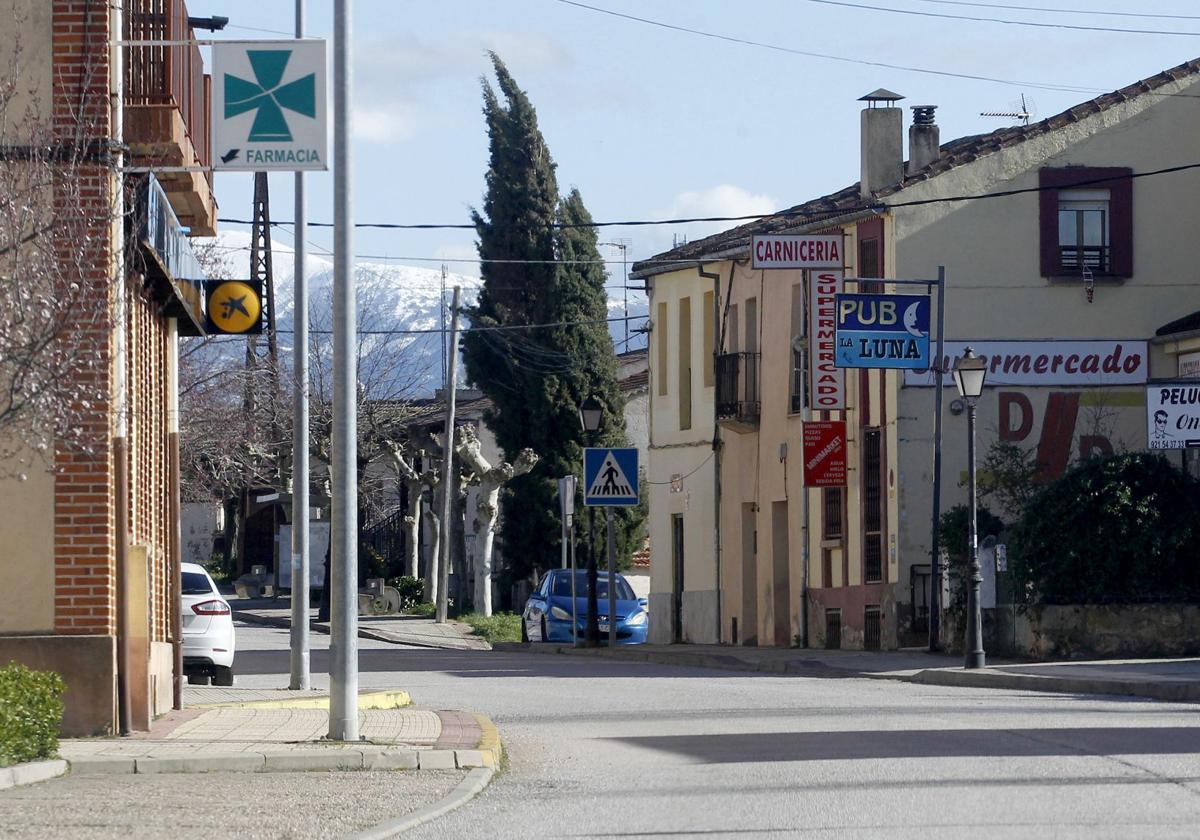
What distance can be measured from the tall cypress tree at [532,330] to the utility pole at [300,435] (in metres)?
31.1

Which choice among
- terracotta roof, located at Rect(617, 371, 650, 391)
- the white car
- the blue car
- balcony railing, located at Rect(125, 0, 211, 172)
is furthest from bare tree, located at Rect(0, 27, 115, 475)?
terracotta roof, located at Rect(617, 371, 650, 391)

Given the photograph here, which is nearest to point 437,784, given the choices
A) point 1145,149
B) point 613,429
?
point 1145,149

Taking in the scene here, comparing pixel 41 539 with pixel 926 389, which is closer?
pixel 41 539

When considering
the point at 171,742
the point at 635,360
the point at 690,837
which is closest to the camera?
the point at 690,837

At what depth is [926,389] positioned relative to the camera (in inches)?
1223

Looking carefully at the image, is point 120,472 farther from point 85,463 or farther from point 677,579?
point 677,579

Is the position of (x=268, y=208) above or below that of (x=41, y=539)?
above

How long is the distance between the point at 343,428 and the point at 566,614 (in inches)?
860

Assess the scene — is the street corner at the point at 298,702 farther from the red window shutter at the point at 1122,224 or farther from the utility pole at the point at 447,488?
the utility pole at the point at 447,488

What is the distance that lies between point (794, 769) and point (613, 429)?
1620 inches

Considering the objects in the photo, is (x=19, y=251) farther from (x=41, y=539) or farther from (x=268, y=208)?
(x=268, y=208)

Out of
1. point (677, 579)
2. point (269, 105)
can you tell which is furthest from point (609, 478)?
point (269, 105)

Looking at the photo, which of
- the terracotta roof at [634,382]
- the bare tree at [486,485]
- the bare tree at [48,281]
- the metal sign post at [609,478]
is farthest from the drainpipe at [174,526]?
the terracotta roof at [634,382]

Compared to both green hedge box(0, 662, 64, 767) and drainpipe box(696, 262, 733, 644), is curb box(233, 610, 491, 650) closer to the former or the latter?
drainpipe box(696, 262, 733, 644)
